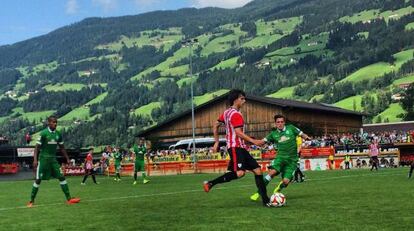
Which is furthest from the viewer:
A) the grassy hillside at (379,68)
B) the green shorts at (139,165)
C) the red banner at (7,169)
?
the grassy hillside at (379,68)

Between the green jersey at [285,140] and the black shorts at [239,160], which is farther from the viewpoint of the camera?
the green jersey at [285,140]

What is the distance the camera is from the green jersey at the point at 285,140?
14.9 m

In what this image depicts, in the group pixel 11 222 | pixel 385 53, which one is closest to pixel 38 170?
pixel 11 222

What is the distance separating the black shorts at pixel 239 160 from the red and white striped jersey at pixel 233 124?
11 centimetres

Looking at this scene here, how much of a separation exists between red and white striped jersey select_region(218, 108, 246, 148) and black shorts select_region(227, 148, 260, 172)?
0.37 ft

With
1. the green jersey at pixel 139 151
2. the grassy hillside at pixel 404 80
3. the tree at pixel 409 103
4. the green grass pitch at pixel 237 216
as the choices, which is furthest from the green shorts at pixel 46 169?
the grassy hillside at pixel 404 80

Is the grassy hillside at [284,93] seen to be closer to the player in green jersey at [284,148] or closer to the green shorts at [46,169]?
the green shorts at [46,169]

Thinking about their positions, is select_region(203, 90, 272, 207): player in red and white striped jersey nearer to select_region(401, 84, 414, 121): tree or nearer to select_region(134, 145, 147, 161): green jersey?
select_region(134, 145, 147, 161): green jersey

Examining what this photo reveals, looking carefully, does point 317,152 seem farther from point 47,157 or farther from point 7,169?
point 47,157

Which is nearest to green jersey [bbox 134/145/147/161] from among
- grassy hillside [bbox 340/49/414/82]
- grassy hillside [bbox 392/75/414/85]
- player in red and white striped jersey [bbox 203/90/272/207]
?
player in red and white striped jersey [bbox 203/90/272/207]

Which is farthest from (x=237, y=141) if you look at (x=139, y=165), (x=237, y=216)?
(x=139, y=165)

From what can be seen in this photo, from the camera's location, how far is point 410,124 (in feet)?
308

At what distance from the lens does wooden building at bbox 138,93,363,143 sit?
80438mm

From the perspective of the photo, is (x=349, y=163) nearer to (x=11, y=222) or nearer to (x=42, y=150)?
(x=42, y=150)
